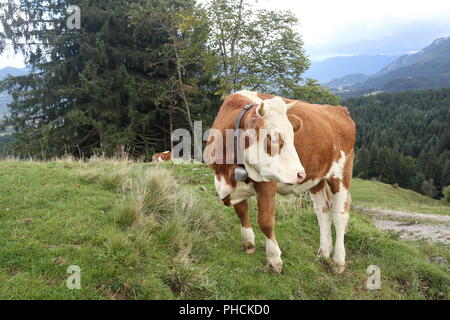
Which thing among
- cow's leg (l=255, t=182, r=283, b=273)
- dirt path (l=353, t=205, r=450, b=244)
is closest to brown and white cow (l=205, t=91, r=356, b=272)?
cow's leg (l=255, t=182, r=283, b=273)

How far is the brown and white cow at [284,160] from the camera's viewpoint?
12.7 feet

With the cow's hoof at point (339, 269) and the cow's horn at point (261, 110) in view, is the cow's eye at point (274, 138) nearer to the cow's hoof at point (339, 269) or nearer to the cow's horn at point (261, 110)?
the cow's horn at point (261, 110)

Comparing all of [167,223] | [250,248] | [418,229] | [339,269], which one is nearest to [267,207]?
[250,248]

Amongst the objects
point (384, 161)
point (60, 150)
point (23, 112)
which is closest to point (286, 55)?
point (60, 150)

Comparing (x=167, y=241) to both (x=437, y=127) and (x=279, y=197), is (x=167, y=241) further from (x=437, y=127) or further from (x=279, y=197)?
(x=437, y=127)

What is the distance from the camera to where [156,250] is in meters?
4.64

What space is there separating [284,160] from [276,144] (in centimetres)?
22

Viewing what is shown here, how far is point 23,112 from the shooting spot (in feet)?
70.4

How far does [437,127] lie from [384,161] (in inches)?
1485

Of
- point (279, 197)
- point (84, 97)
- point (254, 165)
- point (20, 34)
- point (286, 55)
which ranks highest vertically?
point (20, 34)

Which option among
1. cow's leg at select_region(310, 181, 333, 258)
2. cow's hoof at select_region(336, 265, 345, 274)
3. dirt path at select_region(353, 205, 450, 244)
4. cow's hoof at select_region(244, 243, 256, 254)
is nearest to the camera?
cow's hoof at select_region(244, 243, 256, 254)

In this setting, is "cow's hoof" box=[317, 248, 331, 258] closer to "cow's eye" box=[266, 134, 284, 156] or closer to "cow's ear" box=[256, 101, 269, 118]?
"cow's eye" box=[266, 134, 284, 156]

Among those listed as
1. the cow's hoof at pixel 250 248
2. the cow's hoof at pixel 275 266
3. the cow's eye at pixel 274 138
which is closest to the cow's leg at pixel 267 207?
the cow's hoof at pixel 275 266

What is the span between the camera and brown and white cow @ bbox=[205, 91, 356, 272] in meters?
3.86
